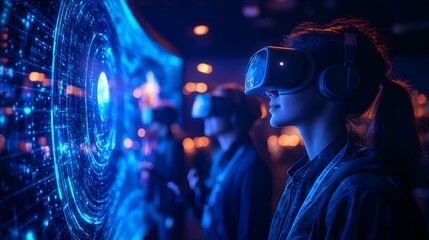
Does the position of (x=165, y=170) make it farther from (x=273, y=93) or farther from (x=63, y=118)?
(x=63, y=118)

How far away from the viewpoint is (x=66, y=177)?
2.72 feet

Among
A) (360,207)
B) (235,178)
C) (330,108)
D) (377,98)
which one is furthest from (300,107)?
(235,178)

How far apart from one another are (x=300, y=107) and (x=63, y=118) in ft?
2.30

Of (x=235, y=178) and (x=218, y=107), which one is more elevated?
(x=218, y=107)

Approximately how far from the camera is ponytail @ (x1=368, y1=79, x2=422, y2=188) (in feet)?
3.48

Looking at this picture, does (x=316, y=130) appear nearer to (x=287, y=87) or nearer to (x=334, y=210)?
(x=287, y=87)

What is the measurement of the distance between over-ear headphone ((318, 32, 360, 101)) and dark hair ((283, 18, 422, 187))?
47 mm

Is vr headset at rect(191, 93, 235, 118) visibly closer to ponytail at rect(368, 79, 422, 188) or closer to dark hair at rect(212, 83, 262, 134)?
dark hair at rect(212, 83, 262, 134)

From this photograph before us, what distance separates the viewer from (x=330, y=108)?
1.11 meters

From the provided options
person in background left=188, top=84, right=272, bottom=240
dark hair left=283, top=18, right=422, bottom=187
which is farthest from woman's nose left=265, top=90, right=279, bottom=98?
person in background left=188, top=84, right=272, bottom=240

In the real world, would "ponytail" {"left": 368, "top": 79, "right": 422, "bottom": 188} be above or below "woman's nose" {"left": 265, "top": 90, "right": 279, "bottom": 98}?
below

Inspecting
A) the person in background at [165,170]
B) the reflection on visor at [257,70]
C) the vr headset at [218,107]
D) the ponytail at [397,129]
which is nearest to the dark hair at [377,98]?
the ponytail at [397,129]

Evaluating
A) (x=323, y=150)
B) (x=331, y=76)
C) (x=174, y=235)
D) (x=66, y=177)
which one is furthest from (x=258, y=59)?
(x=174, y=235)

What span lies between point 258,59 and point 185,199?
4.62 ft
